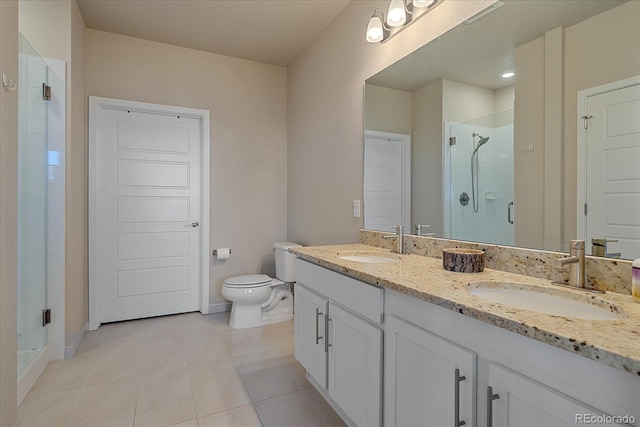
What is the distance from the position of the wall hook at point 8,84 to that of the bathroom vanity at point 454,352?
152 centimetres

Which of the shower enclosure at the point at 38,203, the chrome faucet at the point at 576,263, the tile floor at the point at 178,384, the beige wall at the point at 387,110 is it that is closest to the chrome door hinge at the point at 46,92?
the shower enclosure at the point at 38,203

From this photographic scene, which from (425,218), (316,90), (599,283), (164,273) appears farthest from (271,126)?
(599,283)

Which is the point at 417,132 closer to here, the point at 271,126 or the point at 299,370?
the point at 299,370

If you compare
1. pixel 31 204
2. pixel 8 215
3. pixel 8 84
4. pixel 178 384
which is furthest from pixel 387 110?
pixel 31 204

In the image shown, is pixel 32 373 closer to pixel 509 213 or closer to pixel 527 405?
pixel 527 405

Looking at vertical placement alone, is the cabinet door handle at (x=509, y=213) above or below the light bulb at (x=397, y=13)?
below

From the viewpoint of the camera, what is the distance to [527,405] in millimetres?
725

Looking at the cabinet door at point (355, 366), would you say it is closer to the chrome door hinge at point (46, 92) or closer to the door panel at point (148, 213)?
the door panel at point (148, 213)

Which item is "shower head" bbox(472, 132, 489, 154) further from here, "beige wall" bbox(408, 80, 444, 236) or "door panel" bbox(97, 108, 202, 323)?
"door panel" bbox(97, 108, 202, 323)

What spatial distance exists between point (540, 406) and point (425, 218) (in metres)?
1.21

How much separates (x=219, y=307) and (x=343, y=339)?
2138mm

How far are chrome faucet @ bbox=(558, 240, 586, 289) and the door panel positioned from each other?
2948mm

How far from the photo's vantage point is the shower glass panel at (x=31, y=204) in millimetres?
2023

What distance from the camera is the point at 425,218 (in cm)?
184
